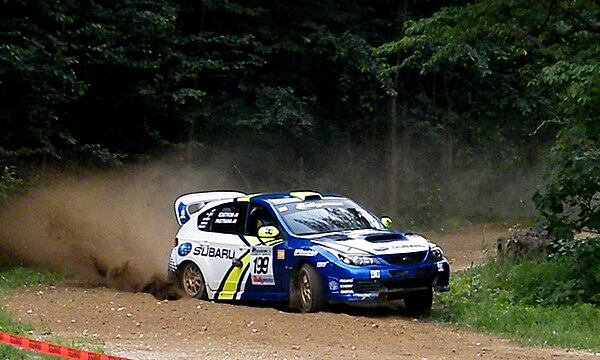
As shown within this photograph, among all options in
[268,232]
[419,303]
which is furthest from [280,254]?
[419,303]

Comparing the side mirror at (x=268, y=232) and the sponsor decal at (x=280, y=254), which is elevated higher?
the side mirror at (x=268, y=232)

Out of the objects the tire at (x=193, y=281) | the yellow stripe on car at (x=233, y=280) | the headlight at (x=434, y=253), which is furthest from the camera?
the tire at (x=193, y=281)

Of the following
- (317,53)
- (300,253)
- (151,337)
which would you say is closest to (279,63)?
(317,53)

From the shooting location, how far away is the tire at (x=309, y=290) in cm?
1427

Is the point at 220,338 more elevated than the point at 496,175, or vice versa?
the point at 496,175

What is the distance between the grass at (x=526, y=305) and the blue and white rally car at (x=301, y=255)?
2.36 feet

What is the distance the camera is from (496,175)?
38.0 metres

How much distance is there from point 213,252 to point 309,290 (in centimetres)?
224

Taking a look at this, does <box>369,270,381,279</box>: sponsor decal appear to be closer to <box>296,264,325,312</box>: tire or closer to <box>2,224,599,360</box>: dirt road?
<box>2,224,599,360</box>: dirt road

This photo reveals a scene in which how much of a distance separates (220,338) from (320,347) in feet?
4.32

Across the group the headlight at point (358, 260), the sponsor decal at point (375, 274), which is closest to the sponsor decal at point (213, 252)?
the headlight at point (358, 260)

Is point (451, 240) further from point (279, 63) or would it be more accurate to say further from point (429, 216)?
point (279, 63)

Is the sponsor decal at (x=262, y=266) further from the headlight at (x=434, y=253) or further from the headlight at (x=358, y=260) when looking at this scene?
the headlight at (x=434, y=253)

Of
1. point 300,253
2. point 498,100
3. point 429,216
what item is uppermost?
point 498,100
